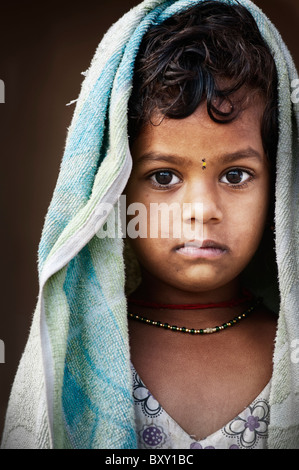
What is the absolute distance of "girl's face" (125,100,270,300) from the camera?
1.18 meters

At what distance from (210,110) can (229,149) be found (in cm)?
9

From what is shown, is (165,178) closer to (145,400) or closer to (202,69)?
(202,69)

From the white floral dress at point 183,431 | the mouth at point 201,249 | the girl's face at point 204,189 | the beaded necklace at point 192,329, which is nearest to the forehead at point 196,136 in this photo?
the girl's face at point 204,189

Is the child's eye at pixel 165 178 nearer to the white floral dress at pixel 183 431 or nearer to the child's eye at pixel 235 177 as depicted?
the child's eye at pixel 235 177

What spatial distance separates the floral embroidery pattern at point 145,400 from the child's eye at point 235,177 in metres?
0.44

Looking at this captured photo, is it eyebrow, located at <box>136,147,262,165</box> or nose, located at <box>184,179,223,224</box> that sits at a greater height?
eyebrow, located at <box>136,147,262,165</box>

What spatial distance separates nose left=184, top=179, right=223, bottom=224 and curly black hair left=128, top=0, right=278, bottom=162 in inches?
5.3

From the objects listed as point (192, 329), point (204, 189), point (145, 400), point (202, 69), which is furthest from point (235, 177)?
point (145, 400)

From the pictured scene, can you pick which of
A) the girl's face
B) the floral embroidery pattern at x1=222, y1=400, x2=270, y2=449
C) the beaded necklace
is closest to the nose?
the girl's face

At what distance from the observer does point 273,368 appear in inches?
49.2

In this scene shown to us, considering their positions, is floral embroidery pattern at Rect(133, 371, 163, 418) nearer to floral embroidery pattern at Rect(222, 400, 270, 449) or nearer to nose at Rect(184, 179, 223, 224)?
floral embroidery pattern at Rect(222, 400, 270, 449)

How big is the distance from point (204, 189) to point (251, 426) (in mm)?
487

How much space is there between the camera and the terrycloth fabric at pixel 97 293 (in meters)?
1.12
